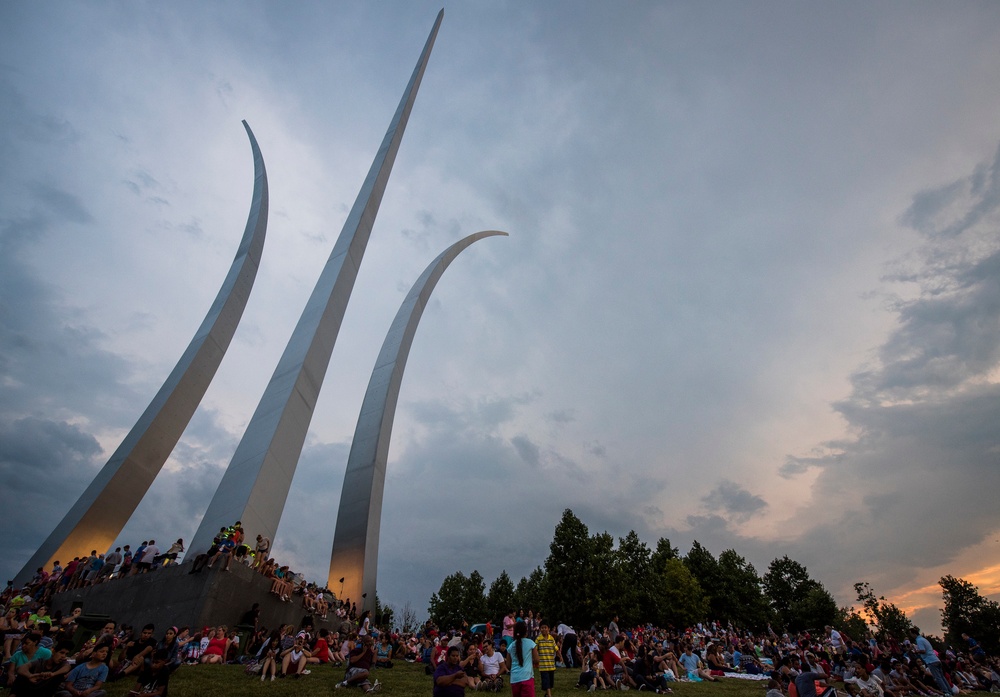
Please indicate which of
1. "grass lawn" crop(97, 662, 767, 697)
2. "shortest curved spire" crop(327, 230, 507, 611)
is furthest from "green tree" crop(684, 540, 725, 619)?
"grass lawn" crop(97, 662, 767, 697)

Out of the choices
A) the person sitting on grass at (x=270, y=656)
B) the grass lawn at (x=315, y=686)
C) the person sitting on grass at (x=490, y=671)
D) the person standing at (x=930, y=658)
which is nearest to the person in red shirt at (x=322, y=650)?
the grass lawn at (x=315, y=686)

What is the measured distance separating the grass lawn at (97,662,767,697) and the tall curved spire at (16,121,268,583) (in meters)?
12.7

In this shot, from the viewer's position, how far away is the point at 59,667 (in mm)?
6156

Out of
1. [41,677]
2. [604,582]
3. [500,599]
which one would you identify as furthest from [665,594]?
[41,677]

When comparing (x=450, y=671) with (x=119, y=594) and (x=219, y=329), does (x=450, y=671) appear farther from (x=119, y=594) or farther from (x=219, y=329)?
(x=219, y=329)

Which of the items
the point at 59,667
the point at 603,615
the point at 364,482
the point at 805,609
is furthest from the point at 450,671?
the point at 805,609

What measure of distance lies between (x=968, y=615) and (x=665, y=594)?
3565cm

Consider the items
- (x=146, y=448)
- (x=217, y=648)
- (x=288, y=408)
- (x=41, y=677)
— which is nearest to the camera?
(x=41, y=677)

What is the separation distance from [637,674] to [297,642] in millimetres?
7307

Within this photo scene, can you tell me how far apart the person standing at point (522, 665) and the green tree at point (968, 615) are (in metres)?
65.9

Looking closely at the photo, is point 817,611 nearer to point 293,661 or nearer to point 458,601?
→ point 458,601

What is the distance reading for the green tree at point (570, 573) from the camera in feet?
123

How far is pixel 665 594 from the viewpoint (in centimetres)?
4306

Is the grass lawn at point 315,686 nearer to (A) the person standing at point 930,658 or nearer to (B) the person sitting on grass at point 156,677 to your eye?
(B) the person sitting on grass at point 156,677
